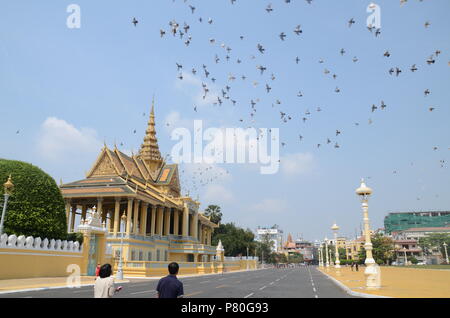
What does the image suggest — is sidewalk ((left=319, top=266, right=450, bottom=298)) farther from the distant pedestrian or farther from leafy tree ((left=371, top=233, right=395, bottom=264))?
leafy tree ((left=371, top=233, right=395, bottom=264))

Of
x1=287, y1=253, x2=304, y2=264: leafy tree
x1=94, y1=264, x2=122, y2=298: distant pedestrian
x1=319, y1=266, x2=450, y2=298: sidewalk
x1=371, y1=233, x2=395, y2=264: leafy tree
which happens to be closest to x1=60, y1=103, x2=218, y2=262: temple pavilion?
x1=319, y1=266, x2=450, y2=298: sidewalk

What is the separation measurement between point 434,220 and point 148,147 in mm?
144785

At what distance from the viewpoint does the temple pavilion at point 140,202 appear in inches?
1686

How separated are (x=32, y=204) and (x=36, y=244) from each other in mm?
3723

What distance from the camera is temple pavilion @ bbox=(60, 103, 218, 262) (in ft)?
140

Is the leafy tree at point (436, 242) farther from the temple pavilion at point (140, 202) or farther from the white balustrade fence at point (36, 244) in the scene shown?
the white balustrade fence at point (36, 244)

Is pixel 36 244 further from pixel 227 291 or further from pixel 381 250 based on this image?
pixel 381 250

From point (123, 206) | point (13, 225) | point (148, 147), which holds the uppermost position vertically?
point (148, 147)

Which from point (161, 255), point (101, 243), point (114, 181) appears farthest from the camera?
point (161, 255)

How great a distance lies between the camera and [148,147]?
212ft

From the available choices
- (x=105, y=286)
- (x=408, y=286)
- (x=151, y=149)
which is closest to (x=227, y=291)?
(x=408, y=286)

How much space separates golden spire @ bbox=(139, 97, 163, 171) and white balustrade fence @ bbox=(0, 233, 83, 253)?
3606cm

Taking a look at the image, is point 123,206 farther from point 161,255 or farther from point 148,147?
point 148,147
